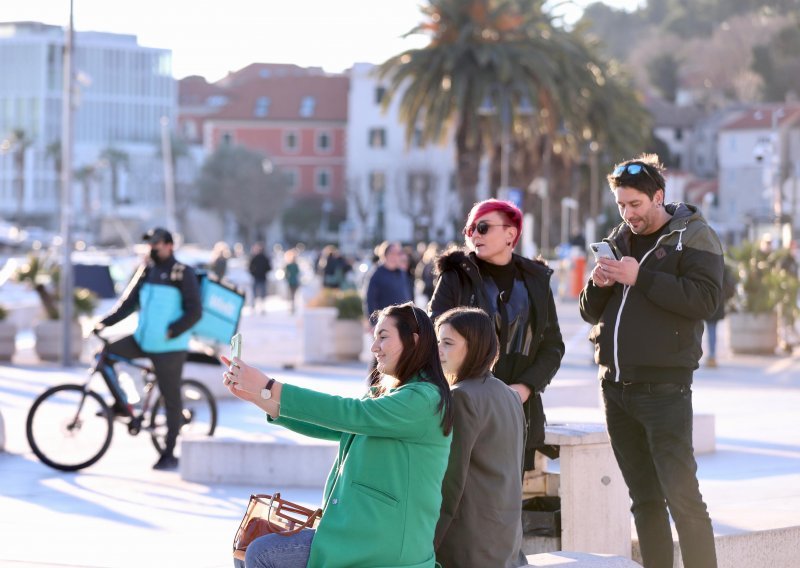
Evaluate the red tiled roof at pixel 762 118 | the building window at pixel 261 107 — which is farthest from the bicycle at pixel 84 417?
the building window at pixel 261 107

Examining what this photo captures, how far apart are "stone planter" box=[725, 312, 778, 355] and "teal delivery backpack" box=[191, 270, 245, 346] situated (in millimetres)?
12696

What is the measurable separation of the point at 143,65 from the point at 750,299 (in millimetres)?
138873

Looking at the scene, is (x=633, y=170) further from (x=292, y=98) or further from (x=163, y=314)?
(x=292, y=98)

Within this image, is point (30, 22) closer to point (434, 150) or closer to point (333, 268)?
point (434, 150)

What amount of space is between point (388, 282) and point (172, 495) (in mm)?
5211

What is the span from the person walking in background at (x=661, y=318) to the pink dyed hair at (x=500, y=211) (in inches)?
14.7

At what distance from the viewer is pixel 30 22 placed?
16412 centimetres

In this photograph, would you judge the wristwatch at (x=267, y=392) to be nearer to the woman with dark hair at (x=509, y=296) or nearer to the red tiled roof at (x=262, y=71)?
the woman with dark hair at (x=509, y=296)

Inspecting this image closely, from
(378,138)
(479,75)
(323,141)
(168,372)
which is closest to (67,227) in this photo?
(168,372)

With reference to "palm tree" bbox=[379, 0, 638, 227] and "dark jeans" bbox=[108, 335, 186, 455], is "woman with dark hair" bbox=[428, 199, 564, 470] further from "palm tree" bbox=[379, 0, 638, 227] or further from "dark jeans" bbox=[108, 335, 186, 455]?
"palm tree" bbox=[379, 0, 638, 227]

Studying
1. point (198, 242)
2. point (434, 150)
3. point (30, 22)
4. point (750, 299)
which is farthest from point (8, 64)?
point (750, 299)

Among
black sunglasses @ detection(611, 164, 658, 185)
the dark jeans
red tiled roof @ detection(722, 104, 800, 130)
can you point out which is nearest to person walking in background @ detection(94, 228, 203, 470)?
the dark jeans

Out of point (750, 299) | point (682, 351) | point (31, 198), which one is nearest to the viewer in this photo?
point (682, 351)

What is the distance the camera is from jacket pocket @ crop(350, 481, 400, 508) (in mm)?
5020
